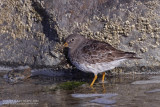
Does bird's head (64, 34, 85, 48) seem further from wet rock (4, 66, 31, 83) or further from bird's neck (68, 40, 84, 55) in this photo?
wet rock (4, 66, 31, 83)

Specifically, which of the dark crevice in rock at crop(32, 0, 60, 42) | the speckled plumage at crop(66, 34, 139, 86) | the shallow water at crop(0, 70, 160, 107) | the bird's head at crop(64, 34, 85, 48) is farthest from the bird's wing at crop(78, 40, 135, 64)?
the dark crevice in rock at crop(32, 0, 60, 42)

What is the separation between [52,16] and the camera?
343 inches

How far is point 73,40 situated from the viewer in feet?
27.3

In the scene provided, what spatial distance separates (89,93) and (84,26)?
7.52 ft

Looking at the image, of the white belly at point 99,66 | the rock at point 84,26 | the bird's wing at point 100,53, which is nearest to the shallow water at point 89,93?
the white belly at point 99,66

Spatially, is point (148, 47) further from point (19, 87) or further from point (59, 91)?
point (19, 87)

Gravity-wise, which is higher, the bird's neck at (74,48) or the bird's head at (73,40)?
the bird's head at (73,40)

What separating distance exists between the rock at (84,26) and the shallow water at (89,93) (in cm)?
76

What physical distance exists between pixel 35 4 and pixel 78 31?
147 centimetres

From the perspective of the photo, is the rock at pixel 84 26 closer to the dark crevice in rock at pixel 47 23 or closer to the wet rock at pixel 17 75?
the dark crevice in rock at pixel 47 23

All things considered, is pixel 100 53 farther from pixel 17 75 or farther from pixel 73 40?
pixel 17 75

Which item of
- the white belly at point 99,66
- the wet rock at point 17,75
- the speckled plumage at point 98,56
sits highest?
the speckled plumage at point 98,56

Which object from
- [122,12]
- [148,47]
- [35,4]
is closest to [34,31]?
[35,4]

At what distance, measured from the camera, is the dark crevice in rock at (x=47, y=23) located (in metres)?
8.78
